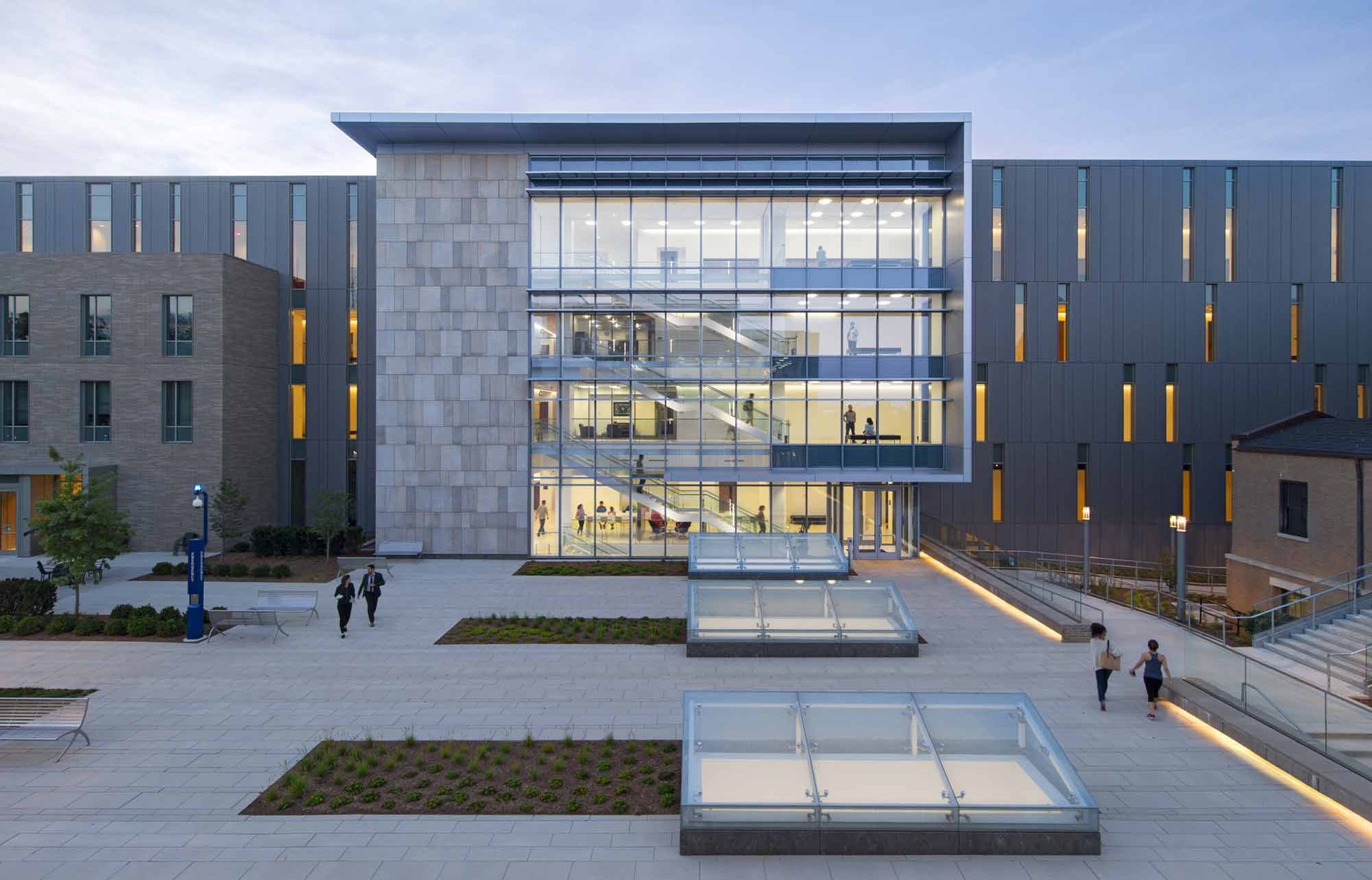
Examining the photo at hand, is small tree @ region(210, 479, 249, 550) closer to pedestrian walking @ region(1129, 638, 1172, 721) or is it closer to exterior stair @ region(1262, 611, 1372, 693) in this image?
pedestrian walking @ region(1129, 638, 1172, 721)

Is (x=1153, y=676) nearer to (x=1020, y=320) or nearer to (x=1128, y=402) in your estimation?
(x=1020, y=320)

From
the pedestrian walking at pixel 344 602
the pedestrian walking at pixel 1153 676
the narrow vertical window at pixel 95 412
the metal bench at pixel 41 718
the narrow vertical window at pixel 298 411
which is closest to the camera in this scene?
the metal bench at pixel 41 718

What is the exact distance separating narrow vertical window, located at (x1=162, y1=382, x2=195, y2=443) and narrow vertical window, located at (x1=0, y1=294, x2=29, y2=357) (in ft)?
16.8

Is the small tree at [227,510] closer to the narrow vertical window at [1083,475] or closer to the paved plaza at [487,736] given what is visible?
the paved plaza at [487,736]

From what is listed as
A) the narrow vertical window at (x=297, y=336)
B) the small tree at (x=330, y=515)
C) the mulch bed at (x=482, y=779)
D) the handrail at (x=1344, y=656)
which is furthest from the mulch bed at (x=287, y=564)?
the handrail at (x=1344, y=656)

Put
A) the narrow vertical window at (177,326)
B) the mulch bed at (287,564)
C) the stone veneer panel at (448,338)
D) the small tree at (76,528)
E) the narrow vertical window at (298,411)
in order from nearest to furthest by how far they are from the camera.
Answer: the small tree at (76,528) → the mulch bed at (287,564) → the stone veneer panel at (448,338) → the narrow vertical window at (177,326) → the narrow vertical window at (298,411)

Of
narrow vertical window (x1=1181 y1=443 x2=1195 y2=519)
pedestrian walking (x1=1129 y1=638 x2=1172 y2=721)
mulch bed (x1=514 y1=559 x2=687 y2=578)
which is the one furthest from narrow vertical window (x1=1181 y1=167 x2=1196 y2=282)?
pedestrian walking (x1=1129 y1=638 x2=1172 y2=721)

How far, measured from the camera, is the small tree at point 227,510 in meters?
25.6

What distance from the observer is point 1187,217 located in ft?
93.9

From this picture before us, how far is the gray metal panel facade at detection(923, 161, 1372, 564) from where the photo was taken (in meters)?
28.5

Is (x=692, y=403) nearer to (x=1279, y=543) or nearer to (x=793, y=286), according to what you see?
(x=793, y=286)

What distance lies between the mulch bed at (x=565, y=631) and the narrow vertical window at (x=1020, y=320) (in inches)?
719

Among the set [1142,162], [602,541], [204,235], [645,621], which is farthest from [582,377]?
[1142,162]

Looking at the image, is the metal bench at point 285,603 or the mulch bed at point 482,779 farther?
the metal bench at point 285,603
